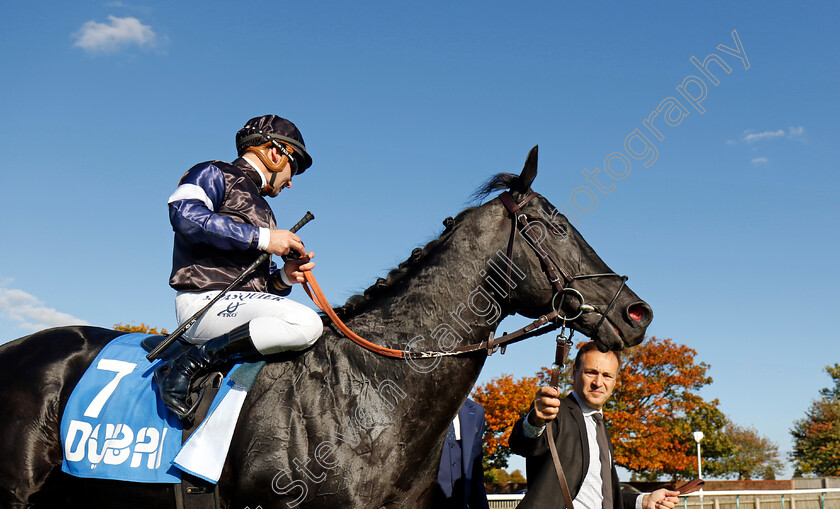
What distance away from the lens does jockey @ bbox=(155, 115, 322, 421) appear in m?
3.43

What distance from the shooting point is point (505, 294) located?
370 cm

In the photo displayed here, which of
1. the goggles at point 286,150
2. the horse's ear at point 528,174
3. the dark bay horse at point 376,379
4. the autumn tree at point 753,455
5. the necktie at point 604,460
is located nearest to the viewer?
the dark bay horse at point 376,379

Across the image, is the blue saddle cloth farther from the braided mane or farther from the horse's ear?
the horse's ear

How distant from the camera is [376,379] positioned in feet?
11.5

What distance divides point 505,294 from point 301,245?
1.23 m

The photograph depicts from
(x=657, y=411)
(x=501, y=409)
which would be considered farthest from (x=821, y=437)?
(x=501, y=409)

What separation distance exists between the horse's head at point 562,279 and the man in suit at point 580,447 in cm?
38

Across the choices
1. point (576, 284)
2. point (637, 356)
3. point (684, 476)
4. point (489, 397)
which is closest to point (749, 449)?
point (684, 476)

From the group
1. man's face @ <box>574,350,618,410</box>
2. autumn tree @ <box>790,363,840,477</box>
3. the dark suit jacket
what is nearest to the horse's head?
man's face @ <box>574,350,618,410</box>

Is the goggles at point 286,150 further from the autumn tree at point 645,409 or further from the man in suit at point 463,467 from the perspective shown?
the autumn tree at point 645,409

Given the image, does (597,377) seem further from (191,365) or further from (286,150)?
(286,150)

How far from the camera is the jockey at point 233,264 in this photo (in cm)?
Result: 343

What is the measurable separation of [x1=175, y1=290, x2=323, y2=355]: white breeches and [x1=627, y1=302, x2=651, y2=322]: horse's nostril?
1.74 m

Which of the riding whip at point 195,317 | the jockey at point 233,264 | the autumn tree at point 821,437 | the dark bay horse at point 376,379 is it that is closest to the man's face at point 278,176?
the jockey at point 233,264
